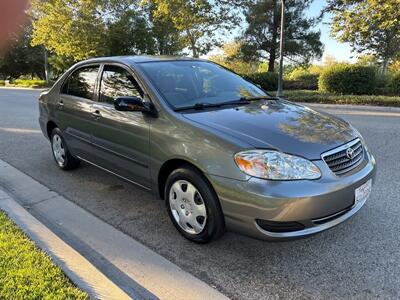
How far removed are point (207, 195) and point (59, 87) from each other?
3.34 m

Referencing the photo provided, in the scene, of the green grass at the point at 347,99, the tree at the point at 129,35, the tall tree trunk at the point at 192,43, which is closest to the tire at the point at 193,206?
the green grass at the point at 347,99

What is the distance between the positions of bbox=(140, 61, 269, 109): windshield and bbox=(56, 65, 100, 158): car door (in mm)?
966

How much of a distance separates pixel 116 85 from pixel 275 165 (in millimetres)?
2204

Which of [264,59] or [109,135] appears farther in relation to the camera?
[264,59]

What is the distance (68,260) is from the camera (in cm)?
295

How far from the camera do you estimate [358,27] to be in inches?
568

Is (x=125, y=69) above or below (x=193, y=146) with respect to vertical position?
above

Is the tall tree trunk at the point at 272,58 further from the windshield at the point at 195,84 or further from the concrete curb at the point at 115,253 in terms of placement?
the concrete curb at the point at 115,253

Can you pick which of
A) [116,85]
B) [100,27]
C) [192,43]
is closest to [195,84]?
[116,85]

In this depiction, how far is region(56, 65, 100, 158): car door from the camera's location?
15.0 feet

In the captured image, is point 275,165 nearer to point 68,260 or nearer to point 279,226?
point 279,226

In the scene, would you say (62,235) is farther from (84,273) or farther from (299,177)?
(299,177)

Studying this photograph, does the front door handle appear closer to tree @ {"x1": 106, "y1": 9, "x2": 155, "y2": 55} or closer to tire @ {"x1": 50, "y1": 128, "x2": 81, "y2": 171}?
tire @ {"x1": 50, "y1": 128, "x2": 81, "y2": 171}

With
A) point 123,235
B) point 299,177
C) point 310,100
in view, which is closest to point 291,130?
point 299,177
